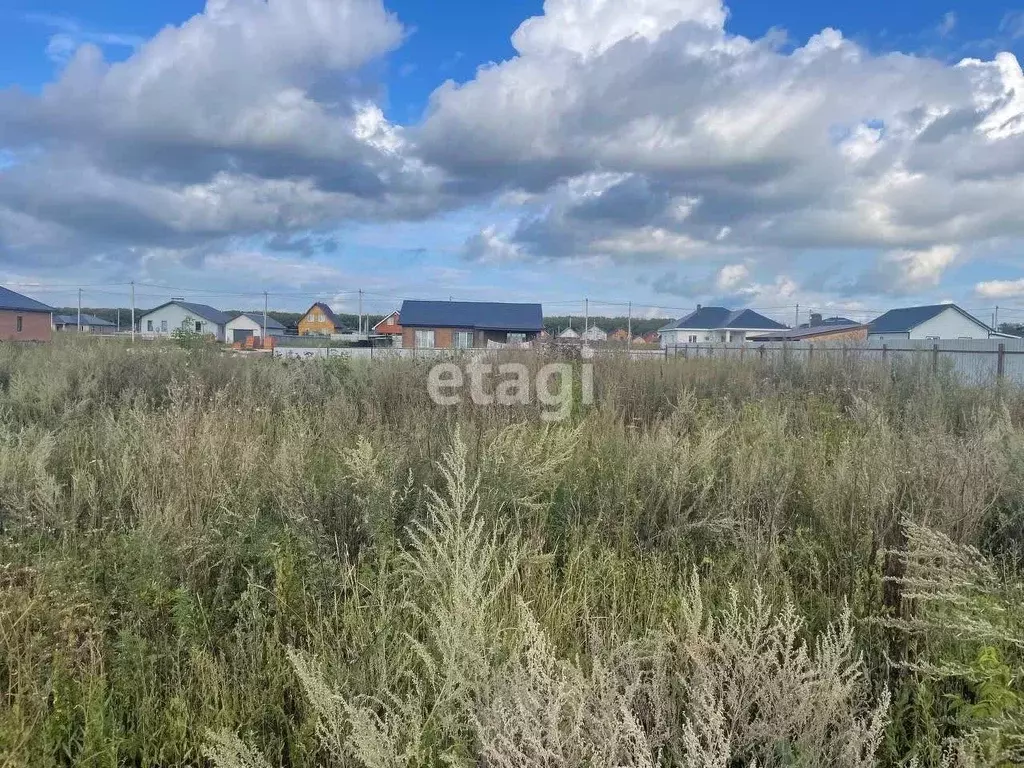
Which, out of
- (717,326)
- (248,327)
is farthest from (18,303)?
(717,326)

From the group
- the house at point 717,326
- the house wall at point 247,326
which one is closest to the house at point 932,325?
the house at point 717,326

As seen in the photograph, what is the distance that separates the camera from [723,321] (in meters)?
65.5

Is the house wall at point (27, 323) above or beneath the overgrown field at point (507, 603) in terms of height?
above

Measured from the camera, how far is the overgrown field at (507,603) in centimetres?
176

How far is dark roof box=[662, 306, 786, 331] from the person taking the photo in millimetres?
63781

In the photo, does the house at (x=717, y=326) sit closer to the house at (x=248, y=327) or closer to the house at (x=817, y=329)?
the house at (x=817, y=329)

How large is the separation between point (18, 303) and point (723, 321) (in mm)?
61311

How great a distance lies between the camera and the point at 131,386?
7.57 meters

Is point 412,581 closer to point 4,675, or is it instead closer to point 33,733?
point 33,733

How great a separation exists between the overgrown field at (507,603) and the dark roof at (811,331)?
49.6m

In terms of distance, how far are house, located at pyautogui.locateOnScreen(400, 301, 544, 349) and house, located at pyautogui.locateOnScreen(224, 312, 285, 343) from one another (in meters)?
21.3

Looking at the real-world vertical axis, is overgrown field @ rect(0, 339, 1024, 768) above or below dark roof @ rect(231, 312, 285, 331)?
below

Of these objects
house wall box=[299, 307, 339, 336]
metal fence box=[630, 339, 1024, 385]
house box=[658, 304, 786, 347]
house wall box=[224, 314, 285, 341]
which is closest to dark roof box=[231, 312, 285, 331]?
house wall box=[224, 314, 285, 341]

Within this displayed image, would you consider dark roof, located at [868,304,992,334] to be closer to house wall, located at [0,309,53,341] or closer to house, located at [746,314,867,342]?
house, located at [746,314,867,342]
